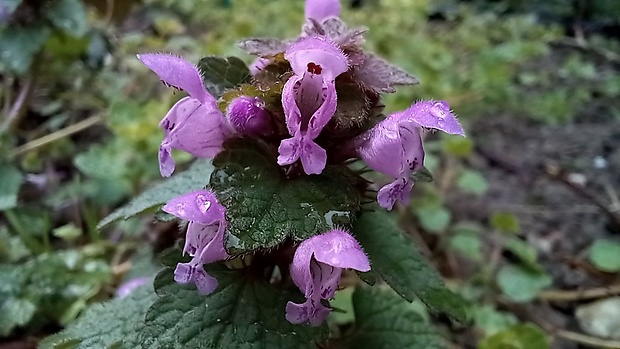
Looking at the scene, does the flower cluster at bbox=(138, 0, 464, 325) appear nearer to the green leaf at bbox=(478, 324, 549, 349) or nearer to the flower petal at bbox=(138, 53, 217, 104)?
the flower petal at bbox=(138, 53, 217, 104)

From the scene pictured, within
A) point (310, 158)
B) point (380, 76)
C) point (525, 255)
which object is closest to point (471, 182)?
point (525, 255)

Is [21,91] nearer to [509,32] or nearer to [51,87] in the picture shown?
[51,87]

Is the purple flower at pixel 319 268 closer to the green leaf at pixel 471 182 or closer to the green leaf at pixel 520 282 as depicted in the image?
the green leaf at pixel 520 282

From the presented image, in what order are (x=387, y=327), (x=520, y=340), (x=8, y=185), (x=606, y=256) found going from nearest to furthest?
(x=387, y=327) → (x=520, y=340) → (x=8, y=185) → (x=606, y=256)

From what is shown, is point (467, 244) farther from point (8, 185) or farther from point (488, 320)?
point (8, 185)

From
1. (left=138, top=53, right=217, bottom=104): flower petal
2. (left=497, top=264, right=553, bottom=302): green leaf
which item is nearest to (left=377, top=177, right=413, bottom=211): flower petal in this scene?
(left=138, top=53, right=217, bottom=104): flower petal

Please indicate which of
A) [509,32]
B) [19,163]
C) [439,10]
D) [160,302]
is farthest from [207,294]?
[439,10]
